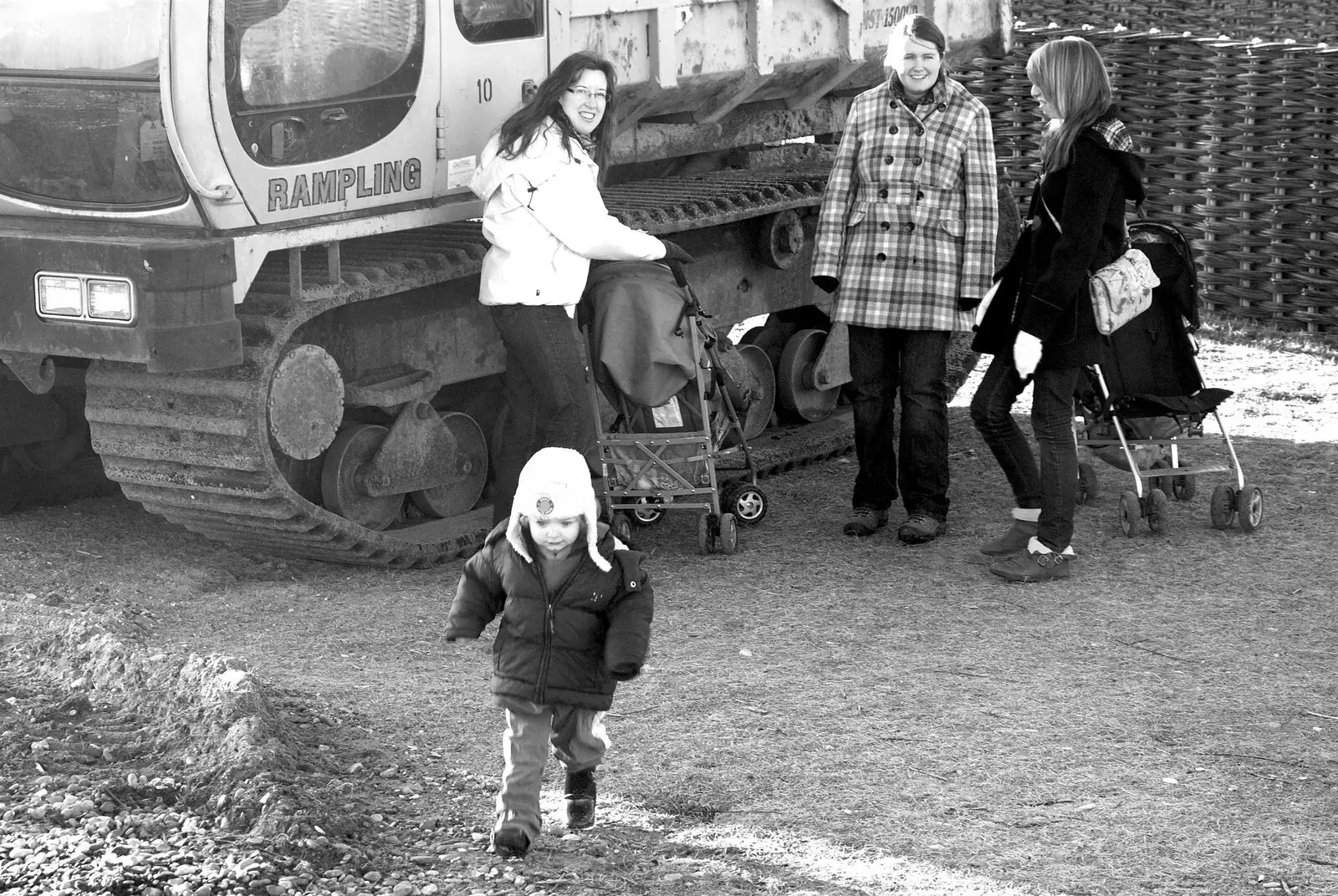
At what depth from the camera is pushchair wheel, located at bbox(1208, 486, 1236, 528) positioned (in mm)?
7773

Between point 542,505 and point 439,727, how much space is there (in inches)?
53.2

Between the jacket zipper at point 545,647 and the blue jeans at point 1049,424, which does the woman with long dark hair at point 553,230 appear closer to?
the blue jeans at point 1049,424

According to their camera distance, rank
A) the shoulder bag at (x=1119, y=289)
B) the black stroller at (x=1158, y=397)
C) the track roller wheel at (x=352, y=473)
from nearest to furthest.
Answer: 1. the shoulder bag at (x=1119, y=289)
2. the track roller wheel at (x=352, y=473)
3. the black stroller at (x=1158, y=397)

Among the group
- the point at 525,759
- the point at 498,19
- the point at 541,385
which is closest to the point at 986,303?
the point at 541,385

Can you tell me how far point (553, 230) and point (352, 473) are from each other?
1.26 meters

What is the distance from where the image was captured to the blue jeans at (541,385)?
718 cm

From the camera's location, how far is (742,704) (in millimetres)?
5723

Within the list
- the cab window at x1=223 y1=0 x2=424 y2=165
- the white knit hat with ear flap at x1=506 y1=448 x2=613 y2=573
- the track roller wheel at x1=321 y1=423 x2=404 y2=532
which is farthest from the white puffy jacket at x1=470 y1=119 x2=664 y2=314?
the white knit hat with ear flap at x1=506 y1=448 x2=613 y2=573

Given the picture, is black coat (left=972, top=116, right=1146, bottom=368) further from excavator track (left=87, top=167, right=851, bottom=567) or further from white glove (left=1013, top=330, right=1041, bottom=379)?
excavator track (left=87, top=167, right=851, bottom=567)

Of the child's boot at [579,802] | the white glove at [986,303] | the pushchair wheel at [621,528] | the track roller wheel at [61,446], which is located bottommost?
the pushchair wheel at [621,528]

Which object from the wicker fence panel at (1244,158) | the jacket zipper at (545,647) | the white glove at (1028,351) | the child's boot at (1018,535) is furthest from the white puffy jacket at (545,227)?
the wicker fence panel at (1244,158)

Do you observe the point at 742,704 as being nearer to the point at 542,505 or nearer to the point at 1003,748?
the point at 1003,748

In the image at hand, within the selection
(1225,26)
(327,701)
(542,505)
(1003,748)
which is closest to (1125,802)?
(1003,748)

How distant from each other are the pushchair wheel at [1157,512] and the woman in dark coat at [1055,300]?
568 millimetres
